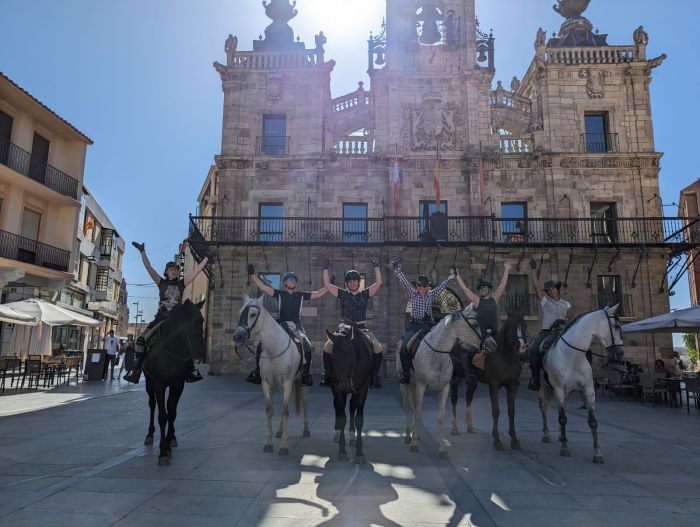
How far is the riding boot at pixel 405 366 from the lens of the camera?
7.14 meters

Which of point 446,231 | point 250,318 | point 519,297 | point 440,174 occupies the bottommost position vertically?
point 250,318

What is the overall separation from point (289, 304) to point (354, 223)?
16.5m

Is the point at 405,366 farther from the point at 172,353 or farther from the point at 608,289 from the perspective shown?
the point at 608,289

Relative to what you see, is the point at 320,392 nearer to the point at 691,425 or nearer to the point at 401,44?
the point at 691,425

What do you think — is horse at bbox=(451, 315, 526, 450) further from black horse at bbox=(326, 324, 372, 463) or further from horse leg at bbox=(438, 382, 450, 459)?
black horse at bbox=(326, 324, 372, 463)

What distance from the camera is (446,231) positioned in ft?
74.3

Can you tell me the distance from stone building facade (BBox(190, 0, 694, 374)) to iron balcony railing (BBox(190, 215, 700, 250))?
7 centimetres

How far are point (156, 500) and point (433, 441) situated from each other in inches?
173

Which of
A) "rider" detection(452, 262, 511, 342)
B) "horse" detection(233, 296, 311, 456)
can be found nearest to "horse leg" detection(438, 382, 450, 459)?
"rider" detection(452, 262, 511, 342)

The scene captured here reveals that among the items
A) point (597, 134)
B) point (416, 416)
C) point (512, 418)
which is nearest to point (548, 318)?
point (512, 418)

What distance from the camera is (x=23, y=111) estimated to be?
21875 millimetres

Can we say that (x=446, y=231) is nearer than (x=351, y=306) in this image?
No

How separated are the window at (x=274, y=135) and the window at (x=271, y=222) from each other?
2.77 meters

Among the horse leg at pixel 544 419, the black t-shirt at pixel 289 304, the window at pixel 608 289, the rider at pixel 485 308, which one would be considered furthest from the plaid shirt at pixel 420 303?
the window at pixel 608 289
